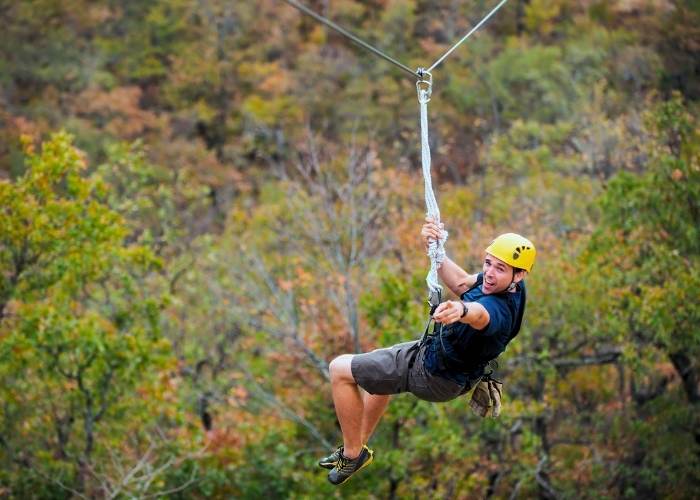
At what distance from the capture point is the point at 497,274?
15.0 feet

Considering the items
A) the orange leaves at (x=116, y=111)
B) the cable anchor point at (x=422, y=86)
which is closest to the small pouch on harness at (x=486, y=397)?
the cable anchor point at (x=422, y=86)

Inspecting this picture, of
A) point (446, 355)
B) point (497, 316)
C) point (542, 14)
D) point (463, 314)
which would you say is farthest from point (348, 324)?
point (542, 14)

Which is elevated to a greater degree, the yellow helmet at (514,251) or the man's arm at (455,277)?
the yellow helmet at (514,251)

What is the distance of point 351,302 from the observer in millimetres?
12406

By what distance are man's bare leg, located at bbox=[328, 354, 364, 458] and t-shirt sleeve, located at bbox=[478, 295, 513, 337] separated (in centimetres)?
82

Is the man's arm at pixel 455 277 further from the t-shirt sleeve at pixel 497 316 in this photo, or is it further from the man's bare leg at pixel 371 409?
the man's bare leg at pixel 371 409

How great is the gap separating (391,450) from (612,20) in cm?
2276

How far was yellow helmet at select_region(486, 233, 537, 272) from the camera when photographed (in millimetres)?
4527

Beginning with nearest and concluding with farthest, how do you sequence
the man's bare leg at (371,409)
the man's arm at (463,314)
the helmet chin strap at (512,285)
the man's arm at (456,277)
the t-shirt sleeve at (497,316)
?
the man's arm at (463,314) → the t-shirt sleeve at (497,316) → the helmet chin strap at (512,285) → the man's arm at (456,277) → the man's bare leg at (371,409)

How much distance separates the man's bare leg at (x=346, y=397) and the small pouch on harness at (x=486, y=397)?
656 millimetres

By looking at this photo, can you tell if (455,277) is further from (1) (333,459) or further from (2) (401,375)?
(1) (333,459)

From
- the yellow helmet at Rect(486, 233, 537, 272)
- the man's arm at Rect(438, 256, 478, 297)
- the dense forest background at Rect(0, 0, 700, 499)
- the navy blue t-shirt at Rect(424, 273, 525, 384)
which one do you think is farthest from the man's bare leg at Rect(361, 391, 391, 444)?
the dense forest background at Rect(0, 0, 700, 499)

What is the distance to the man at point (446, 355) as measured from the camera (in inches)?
179

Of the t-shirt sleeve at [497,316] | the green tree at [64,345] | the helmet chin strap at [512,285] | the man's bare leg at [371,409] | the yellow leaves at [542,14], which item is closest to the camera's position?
the t-shirt sleeve at [497,316]
